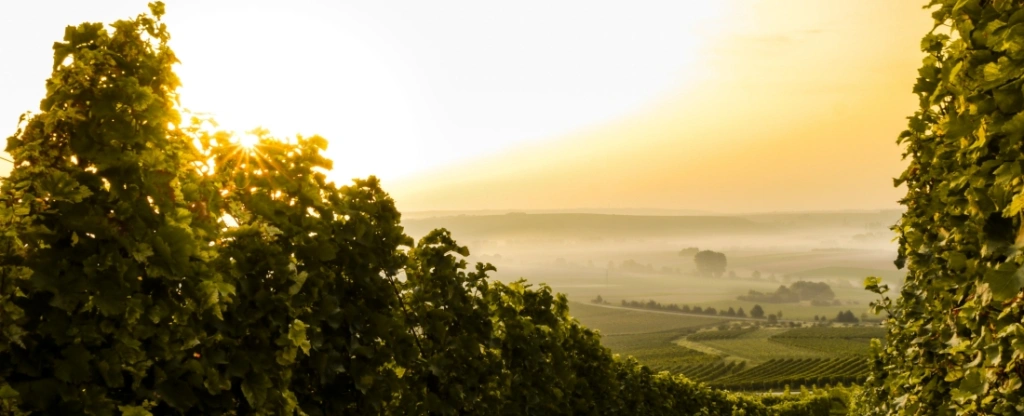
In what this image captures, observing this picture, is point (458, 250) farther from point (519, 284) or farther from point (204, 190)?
point (204, 190)

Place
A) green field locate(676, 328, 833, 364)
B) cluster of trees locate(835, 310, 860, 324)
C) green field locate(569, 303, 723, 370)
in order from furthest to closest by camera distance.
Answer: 1. cluster of trees locate(835, 310, 860, 324)
2. green field locate(676, 328, 833, 364)
3. green field locate(569, 303, 723, 370)

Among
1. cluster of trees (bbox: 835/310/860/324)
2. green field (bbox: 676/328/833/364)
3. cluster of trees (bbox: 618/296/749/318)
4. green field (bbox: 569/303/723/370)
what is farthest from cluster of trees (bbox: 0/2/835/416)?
cluster of trees (bbox: 618/296/749/318)

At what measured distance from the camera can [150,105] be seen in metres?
3.84

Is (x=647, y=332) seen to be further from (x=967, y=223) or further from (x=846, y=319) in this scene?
(x=967, y=223)

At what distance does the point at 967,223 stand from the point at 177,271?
4.66 meters

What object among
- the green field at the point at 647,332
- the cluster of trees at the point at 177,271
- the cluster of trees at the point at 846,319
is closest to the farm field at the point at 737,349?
the green field at the point at 647,332

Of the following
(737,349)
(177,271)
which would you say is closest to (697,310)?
(737,349)

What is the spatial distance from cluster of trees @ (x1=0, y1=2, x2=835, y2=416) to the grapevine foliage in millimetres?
4000

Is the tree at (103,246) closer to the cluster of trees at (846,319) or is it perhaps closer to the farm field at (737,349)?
the farm field at (737,349)

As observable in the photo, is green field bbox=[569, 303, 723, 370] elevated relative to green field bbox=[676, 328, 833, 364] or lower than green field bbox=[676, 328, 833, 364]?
lower

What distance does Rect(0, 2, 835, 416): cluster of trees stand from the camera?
11.4 feet

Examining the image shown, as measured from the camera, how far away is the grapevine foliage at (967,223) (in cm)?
338

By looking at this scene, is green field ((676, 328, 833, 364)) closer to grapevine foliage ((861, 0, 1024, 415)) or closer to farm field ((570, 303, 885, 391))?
farm field ((570, 303, 885, 391))

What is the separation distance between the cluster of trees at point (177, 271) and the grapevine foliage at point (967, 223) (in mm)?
4000
